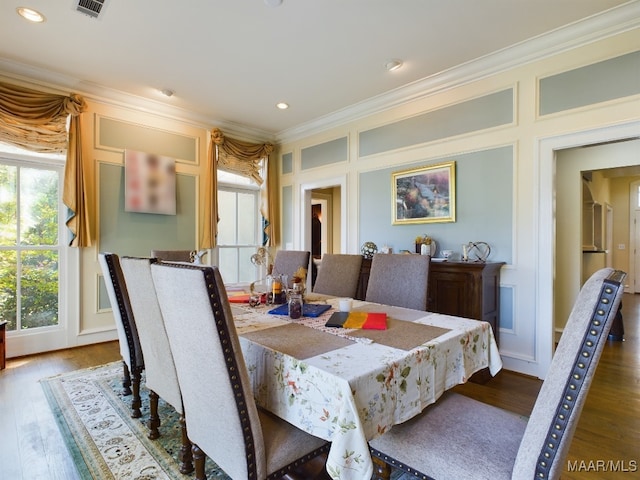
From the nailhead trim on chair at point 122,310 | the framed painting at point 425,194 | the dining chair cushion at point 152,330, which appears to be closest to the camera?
the dining chair cushion at point 152,330

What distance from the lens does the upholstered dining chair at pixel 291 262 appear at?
9.81ft

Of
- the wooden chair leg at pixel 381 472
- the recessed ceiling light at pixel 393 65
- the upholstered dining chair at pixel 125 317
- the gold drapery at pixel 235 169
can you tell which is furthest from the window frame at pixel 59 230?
the wooden chair leg at pixel 381 472

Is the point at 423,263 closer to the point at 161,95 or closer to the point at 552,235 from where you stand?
the point at 552,235

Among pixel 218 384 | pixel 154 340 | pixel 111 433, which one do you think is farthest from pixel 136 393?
pixel 218 384

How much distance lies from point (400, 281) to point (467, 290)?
0.83 m

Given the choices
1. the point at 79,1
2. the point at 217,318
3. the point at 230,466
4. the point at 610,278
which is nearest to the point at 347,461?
the point at 230,466

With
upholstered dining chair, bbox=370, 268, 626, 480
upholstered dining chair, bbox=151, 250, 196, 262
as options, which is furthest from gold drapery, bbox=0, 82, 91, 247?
upholstered dining chair, bbox=370, 268, 626, 480

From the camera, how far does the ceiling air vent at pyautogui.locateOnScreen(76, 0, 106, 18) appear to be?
2312 mm

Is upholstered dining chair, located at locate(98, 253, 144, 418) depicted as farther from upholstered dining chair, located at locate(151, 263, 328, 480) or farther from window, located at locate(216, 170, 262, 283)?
window, located at locate(216, 170, 262, 283)

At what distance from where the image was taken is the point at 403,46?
286 centimetres

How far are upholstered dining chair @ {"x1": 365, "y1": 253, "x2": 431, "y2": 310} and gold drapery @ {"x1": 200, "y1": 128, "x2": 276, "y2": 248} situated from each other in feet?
9.13

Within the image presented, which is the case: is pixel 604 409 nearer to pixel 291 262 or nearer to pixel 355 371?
pixel 355 371

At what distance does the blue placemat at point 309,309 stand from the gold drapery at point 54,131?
272 centimetres

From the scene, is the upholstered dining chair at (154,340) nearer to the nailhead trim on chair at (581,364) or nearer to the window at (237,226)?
the nailhead trim on chair at (581,364)
